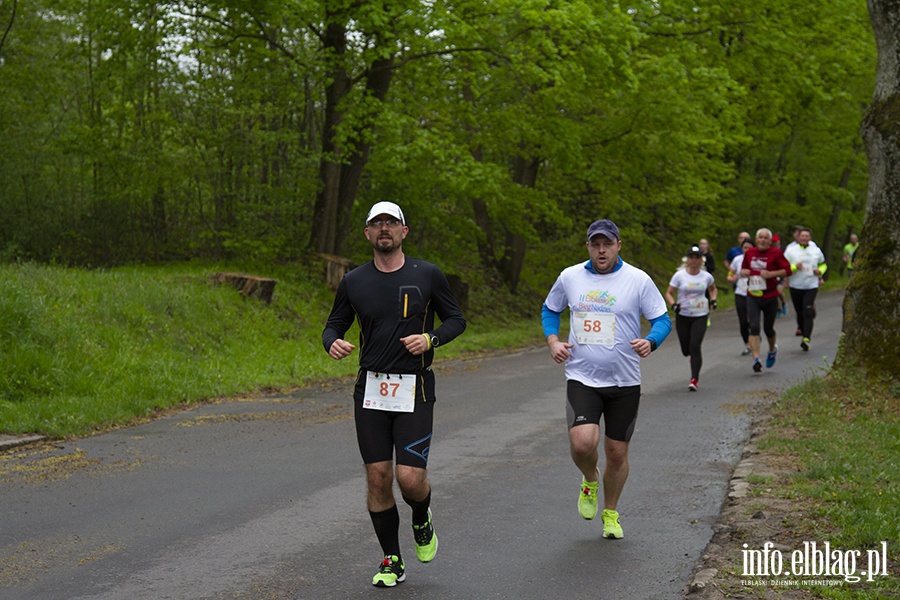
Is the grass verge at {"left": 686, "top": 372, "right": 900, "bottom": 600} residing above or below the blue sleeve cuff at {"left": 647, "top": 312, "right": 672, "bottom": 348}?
below

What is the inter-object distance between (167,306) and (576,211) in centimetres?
1740

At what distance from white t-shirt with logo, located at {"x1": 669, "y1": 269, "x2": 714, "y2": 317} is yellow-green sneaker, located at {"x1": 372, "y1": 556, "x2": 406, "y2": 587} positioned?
414 inches

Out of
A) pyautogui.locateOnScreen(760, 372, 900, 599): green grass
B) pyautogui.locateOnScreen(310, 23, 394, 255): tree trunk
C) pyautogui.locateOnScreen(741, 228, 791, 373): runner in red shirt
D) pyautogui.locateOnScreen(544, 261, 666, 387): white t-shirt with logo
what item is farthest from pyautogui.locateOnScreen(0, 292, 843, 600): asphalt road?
pyautogui.locateOnScreen(310, 23, 394, 255): tree trunk

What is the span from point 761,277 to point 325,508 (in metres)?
10.8

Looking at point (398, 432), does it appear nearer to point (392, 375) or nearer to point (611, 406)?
point (392, 375)

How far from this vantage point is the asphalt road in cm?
630

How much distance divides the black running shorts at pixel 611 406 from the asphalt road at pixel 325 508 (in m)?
0.70

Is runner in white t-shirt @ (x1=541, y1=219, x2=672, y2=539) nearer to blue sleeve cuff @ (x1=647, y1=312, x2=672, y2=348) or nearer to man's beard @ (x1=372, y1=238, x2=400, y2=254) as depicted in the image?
blue sleeve cuff @ (x1=647, y1=312, x2=672, y2=348)

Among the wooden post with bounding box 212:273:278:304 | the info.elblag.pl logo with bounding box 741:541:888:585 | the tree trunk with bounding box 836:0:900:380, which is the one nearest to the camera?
the info.elblag.pl logo with bounding box 741:541:888:585

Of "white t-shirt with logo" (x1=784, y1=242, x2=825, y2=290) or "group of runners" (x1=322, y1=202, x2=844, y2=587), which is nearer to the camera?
"group of runners" (x1=322, y1=202, x2=844, y2=587)

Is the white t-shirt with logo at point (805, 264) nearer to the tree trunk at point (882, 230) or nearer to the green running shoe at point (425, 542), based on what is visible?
the tree trunk at point (882, 230)

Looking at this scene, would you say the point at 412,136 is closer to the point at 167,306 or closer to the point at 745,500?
the point at 167,306

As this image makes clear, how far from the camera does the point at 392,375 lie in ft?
20.3

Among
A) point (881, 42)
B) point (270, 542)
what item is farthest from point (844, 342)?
point (270, 542)
